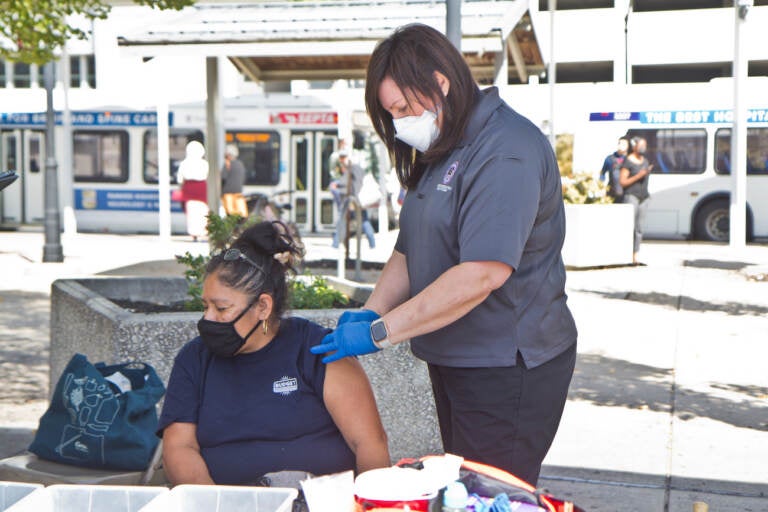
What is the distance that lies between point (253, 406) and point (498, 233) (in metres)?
0.83

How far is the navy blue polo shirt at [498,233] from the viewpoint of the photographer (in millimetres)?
2646

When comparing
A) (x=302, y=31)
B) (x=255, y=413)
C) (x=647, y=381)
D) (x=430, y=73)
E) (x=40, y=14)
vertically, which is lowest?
(x=647, y=381)

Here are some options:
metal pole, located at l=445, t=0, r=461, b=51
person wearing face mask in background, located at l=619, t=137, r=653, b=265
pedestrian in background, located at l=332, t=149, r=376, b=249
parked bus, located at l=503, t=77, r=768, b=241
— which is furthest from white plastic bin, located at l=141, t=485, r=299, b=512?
parked bus, located at l=503, t=77, r=768, b=241

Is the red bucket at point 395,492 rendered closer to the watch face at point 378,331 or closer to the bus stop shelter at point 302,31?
the watch face at point 378,331

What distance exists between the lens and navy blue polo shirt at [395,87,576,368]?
104 inches

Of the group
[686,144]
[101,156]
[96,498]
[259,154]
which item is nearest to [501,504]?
[96,498]

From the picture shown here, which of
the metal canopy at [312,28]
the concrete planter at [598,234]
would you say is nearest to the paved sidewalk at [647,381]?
the concrete planter at [598,234]

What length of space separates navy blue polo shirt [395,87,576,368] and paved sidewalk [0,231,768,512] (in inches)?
85.7

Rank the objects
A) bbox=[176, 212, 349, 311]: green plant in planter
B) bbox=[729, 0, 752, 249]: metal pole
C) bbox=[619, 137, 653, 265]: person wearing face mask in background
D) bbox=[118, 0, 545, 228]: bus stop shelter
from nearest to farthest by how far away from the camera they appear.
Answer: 1. bbox=[176, 212, 349, 311]: green plant in planter
2. bbox=[118, 0, 545, 228]: bus stop shelter
3. bbox=[619, 137, 653, 265]: person wearing face mask in background
4. bbox=[729, 0, 752, 249]: metal pole

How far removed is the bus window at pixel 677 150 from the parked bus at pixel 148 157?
18.5 feet

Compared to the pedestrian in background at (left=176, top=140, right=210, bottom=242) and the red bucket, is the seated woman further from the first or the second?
the pedestrian in background at (left=176, top=140, right=210, bottom=242)

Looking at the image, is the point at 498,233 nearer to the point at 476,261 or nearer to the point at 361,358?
the point at 476,261

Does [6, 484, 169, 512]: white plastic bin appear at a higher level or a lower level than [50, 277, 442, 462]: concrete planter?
higher

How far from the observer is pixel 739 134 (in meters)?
17.3
